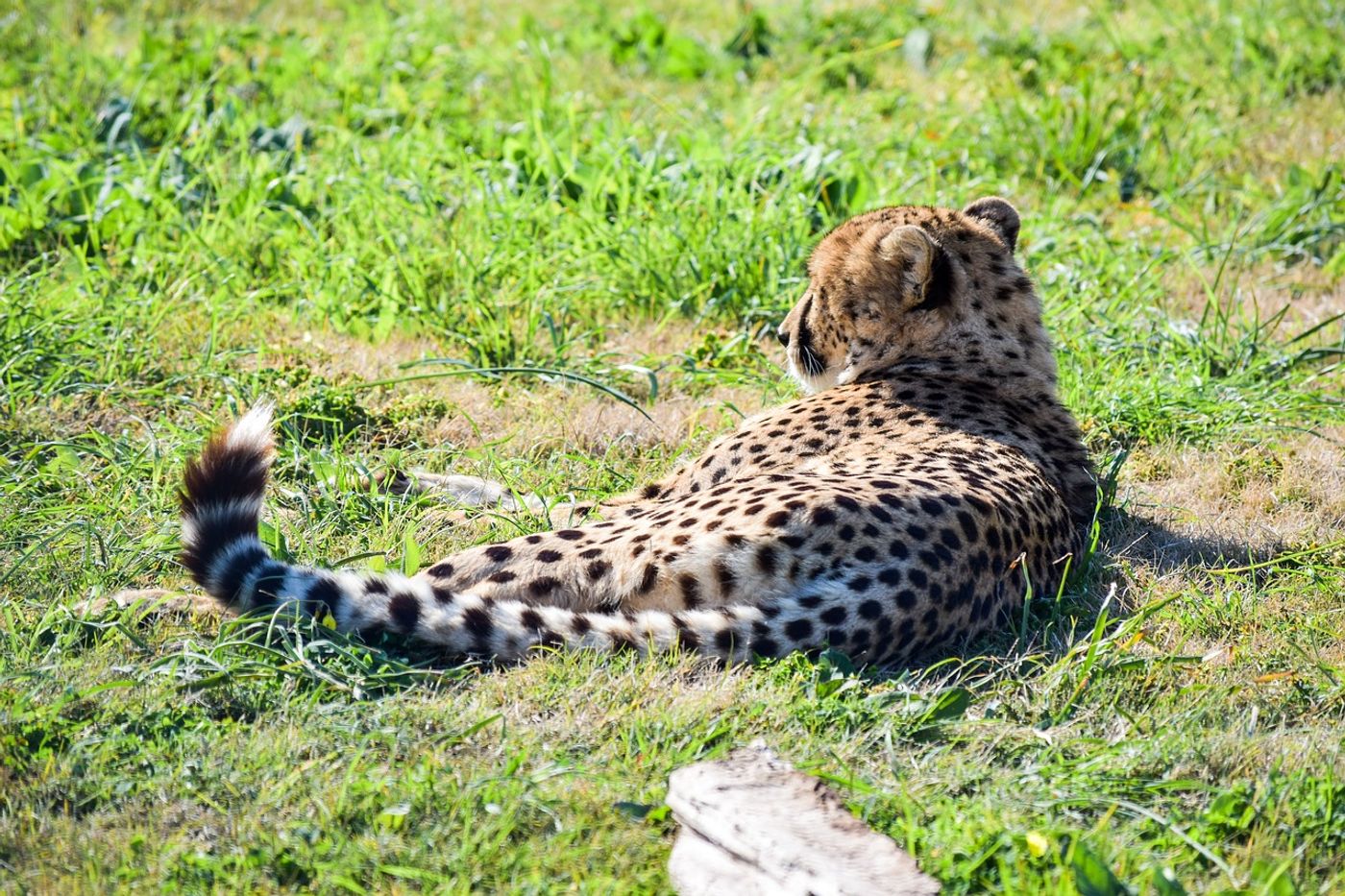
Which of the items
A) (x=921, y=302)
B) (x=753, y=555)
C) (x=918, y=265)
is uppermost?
(x=918, y=265)

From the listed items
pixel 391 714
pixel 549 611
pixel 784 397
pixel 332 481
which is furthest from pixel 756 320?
pixel 391 714

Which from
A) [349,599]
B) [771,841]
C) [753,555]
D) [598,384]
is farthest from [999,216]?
[771,841]

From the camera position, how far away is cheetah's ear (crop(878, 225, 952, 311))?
387cm

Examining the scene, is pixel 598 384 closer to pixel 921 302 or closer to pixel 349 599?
pixel 921 302

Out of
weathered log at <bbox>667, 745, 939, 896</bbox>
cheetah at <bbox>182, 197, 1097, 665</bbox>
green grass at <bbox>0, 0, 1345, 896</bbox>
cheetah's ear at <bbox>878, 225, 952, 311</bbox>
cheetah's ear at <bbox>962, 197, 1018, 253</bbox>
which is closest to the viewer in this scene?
weathered log at <bbox>667, 745, 939, 896</bbox>

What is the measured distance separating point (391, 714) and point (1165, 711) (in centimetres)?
155

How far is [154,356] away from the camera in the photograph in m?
4.58

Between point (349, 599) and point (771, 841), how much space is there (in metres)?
1.12

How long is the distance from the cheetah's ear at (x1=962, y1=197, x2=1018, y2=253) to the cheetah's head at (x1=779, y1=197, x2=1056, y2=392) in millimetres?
152

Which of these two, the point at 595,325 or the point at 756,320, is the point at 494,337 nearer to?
the point at 595,325

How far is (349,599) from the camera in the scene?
305cm

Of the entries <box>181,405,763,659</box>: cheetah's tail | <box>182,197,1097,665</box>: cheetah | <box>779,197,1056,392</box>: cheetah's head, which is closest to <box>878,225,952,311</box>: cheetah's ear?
<box>779,197,1056,392</box>: cheetah's head

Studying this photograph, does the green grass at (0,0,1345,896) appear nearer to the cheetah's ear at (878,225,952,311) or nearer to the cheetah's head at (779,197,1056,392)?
the cheetah's head at (779,197,1056,392)

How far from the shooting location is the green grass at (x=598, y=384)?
2.62m
